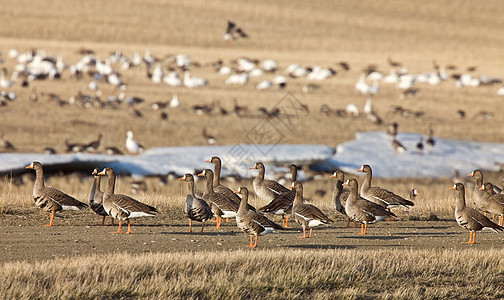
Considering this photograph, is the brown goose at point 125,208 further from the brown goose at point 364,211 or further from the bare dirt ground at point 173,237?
the brown goose at point 364,211

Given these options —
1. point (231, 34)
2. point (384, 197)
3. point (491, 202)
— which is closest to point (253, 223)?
point (384, 197)

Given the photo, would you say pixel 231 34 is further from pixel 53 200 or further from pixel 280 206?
pixel 53 200

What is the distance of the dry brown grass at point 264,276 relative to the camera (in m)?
8.88

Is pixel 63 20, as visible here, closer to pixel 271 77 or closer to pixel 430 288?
pixel 271 77

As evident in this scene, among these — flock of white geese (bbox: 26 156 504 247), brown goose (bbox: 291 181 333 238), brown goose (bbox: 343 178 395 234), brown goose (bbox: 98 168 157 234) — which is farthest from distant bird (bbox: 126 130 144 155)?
brown goose (bbox: 291 181 333 238)

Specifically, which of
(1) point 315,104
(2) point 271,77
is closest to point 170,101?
(1) point 315,104

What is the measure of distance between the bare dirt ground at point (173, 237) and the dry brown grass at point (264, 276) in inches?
43.1

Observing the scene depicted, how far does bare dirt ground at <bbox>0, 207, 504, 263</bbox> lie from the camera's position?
439 inches

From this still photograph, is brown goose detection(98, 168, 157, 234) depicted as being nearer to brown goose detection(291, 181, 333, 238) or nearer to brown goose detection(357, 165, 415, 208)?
brown goose detection(291, 181, 333, 238)

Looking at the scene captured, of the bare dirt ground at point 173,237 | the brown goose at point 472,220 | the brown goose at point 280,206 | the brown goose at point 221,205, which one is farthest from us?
the brown goose at point 280,206

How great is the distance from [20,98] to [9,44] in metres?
26.1

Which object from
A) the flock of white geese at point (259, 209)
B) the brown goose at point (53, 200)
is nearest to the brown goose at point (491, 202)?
the flock of white geese at point (259, 209)

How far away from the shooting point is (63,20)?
75625 millimetres

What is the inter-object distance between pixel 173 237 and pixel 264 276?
10.2 ft
